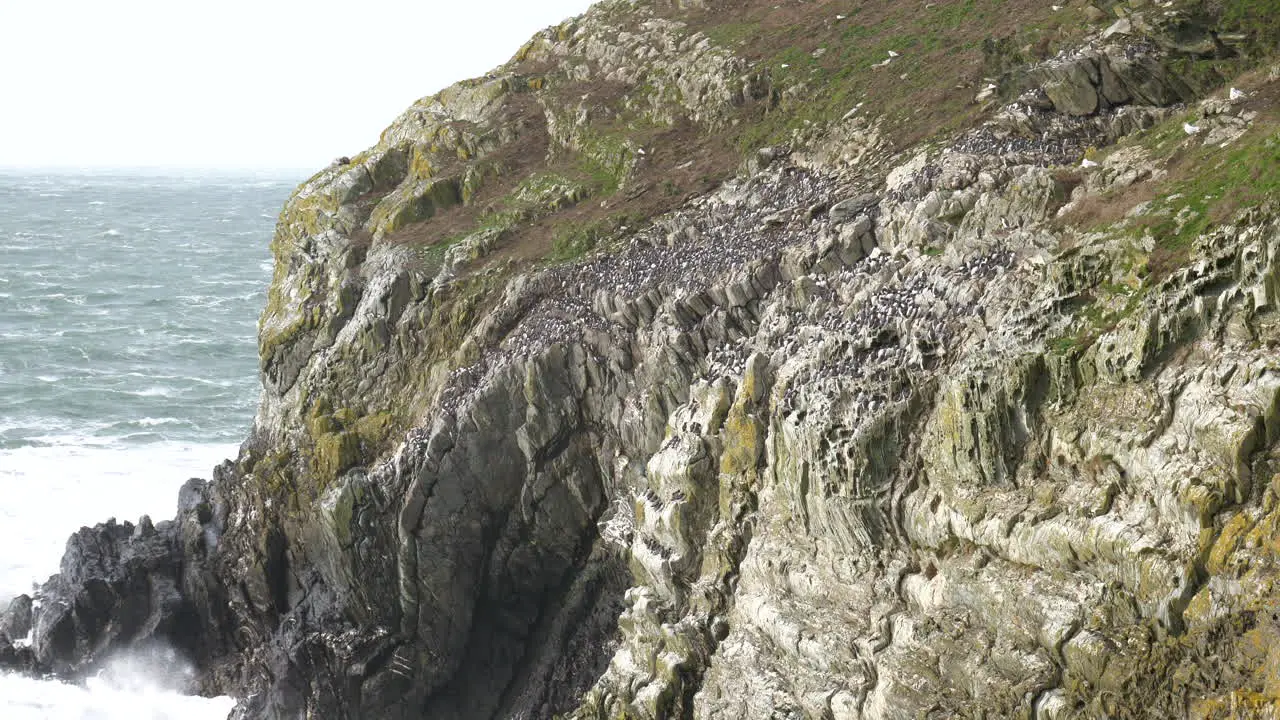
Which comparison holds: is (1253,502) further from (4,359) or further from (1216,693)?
(4,359)

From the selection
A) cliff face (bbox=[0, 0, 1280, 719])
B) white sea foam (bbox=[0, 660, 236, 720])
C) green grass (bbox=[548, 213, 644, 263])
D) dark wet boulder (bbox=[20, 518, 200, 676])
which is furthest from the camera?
dark wet boulder (bbox=[20, 518, 200, 676])

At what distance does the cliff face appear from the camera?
20203 mm

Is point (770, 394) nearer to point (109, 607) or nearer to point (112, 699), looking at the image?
point (112, 699)

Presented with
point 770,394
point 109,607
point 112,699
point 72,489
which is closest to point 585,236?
point 770,394

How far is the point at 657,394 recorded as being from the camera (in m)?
31.9

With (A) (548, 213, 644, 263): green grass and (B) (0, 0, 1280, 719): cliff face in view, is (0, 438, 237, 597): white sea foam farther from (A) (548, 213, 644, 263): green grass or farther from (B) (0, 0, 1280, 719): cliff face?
(A) (548, 213, 644, 263): green grass

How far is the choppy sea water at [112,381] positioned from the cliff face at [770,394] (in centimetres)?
582

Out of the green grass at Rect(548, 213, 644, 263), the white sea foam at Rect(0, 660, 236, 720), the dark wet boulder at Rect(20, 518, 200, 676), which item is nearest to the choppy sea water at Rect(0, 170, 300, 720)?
the white sea foam at Rect(0, 660, 236, 720)

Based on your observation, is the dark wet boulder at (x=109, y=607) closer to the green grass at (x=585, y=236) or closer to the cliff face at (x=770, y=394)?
the cliff face at (x=770, y=394)

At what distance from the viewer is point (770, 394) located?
89.0 ft

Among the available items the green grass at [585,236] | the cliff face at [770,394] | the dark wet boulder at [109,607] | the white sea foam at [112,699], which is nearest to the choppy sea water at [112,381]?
the white sea foam at [112,699]

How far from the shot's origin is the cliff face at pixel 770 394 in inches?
795

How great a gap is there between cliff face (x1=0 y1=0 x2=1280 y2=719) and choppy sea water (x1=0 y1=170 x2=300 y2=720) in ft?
19.1

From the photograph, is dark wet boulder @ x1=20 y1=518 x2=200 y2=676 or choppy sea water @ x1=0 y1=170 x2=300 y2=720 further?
choppy sea water @ x1=0 y1=170 x2=300 y2=720
